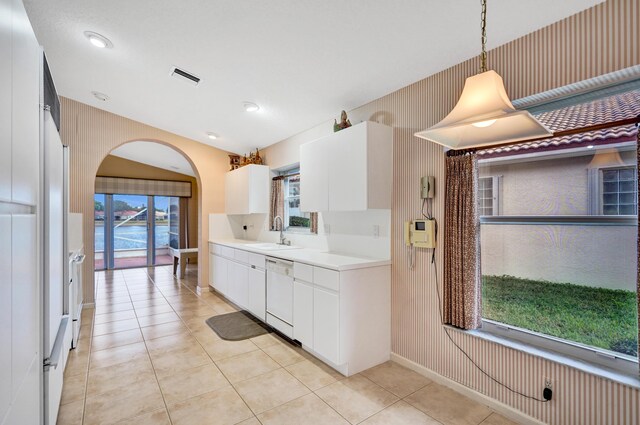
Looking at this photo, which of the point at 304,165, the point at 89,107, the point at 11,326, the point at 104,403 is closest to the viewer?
the point at 11,326

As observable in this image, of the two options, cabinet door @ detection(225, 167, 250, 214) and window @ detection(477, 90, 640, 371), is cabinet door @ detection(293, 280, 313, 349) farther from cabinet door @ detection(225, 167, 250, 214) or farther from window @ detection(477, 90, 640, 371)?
cabinet door @ detection(225, 167, 250, 214)

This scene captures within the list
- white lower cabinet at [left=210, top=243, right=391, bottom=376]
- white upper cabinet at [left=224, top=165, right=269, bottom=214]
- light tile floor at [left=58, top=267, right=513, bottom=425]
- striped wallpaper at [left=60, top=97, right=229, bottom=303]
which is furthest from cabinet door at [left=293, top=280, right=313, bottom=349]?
striped wallpaper at [left=60, top=97, right=229, bottom=303]

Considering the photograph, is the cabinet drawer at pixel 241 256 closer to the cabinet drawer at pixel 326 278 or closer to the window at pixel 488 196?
the cabinet drawer at pixel 326 278

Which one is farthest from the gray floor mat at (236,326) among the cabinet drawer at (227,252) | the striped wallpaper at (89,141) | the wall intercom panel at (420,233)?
the striped wallpaper at (89,141)

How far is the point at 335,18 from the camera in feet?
7.02

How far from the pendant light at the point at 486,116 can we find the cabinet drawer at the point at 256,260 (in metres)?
2.70

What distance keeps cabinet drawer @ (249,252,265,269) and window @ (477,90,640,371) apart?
2.43m

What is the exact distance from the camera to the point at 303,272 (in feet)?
10.0

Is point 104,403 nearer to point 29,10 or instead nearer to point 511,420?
point 511,420

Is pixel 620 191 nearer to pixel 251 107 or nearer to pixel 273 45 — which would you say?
pixel 273 45

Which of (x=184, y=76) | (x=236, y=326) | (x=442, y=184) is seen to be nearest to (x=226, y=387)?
(x=236, y=326)

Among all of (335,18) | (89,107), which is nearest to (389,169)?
(335,18)

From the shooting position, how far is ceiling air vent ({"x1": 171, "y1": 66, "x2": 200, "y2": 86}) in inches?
125

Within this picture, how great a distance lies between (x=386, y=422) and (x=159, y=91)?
4.06 meters
